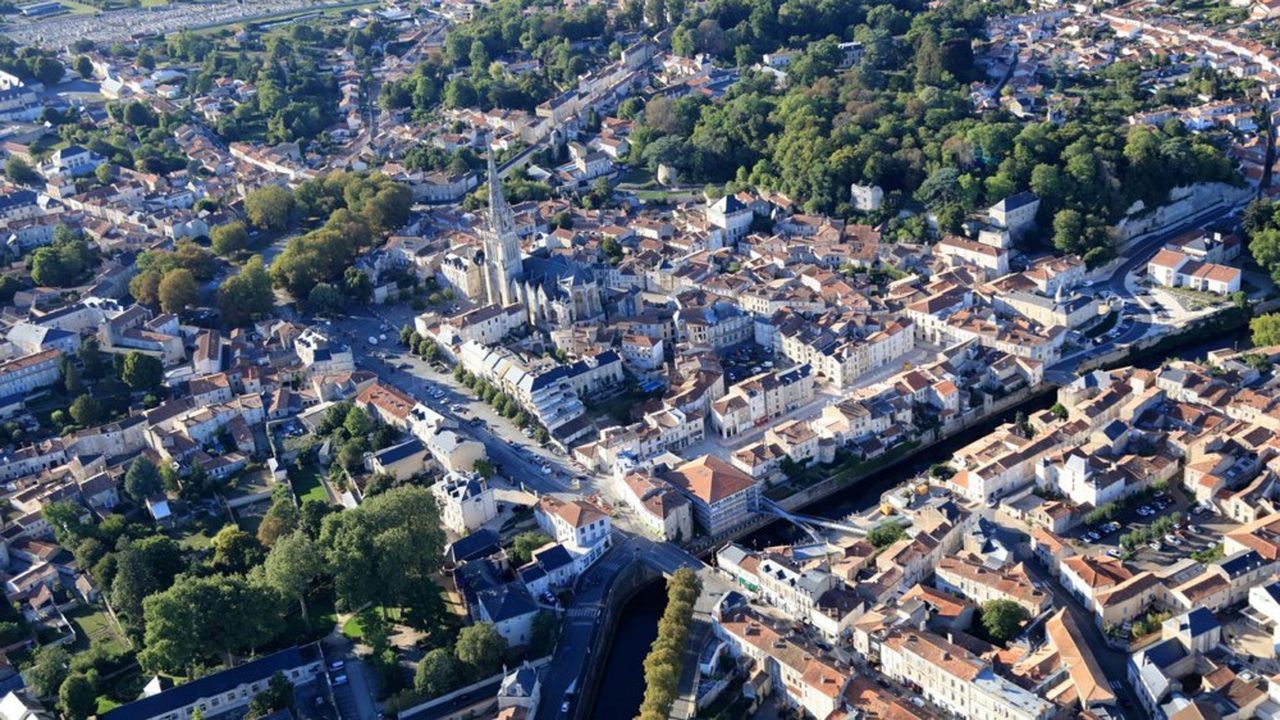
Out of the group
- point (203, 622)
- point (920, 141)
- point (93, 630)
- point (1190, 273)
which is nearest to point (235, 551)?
point (93, 630)

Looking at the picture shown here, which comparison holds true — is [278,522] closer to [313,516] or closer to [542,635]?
[313,516]

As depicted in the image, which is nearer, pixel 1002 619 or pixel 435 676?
pixel 435 676

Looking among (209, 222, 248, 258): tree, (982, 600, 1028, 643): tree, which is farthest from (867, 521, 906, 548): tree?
(209, 222, 248, 258): tree

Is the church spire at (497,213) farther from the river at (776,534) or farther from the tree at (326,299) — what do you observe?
the river at (776,534)

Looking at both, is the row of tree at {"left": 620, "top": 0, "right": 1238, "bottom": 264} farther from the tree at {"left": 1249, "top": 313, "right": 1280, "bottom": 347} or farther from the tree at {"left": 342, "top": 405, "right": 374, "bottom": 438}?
the tree at {"left": 342, "top": 405, "right": 374, "bottom": 438}

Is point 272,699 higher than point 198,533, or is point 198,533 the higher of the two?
point 272,699

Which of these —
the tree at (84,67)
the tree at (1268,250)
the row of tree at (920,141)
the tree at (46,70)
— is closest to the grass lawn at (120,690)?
the row of tree at (920,141)

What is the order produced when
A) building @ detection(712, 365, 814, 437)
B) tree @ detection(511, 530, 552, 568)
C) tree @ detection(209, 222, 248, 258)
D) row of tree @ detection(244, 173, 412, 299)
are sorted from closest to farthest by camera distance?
1. tree @ detection(511, 530, 552, 568)
2. building @ detection(712, 365, 814, 437)
3. row of tree @ detection(244, 173, 412, 299)
4. tree @ detection(209, 222, 248, 258)
